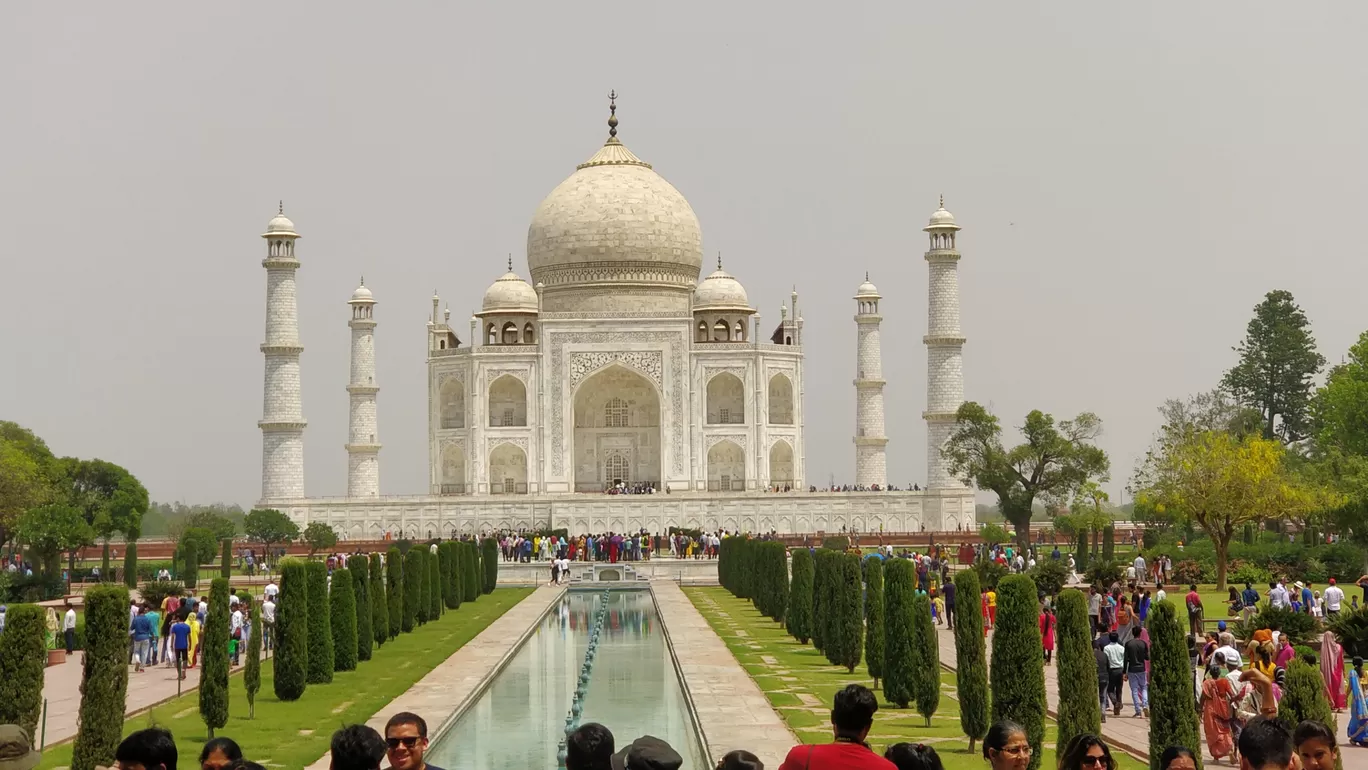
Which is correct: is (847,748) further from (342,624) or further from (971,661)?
(342,624)

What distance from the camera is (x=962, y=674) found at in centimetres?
1095

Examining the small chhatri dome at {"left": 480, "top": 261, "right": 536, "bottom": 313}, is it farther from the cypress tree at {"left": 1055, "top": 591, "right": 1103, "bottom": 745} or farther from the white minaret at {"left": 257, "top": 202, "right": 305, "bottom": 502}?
the cypress tree at {"left": 1055, "top": 591, "right": 1103, "bottom": 745}

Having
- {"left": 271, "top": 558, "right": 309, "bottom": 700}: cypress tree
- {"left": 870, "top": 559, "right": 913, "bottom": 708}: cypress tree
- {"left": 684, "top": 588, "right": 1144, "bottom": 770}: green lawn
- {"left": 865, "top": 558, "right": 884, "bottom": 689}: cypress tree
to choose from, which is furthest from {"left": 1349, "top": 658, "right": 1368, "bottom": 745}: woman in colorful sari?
{"left": 271, "top": 558, "right": 309, "bottom": 700}: cypress tree

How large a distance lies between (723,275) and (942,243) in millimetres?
6094

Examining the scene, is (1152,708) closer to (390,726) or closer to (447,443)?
(390,726)

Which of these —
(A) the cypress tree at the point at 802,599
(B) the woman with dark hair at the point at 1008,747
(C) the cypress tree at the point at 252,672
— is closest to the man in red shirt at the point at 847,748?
(B) the woman with dark hair at the point at 1008,747

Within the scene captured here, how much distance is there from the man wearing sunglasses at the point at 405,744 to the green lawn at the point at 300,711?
19.2 feet

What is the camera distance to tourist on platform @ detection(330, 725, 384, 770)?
470 cm

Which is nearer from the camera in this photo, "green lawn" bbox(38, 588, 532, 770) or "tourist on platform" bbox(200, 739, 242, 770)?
"tourist on platform" bbox(200, 739, 242, 770)

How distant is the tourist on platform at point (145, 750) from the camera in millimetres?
4906

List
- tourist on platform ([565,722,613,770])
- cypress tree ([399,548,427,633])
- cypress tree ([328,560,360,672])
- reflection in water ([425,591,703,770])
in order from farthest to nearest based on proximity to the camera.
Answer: cypress tree ([399,548,427,633]) → cypress tree ([328,560,360,672]) → reflection in water ([425,591,703,770]) → tourist on platform ([565,722,613,770])

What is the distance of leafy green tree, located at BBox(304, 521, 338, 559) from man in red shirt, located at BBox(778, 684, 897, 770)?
98.4 feet

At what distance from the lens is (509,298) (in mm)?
43406

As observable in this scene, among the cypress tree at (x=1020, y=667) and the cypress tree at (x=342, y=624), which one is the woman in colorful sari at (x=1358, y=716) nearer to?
the cypress tree at (x=1020, y=667)
